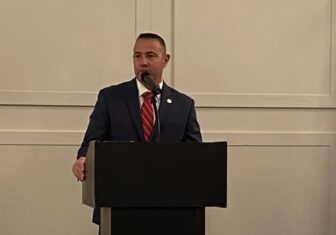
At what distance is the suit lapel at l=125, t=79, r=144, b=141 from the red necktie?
0.02m

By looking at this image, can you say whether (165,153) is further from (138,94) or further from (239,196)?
(239,196)

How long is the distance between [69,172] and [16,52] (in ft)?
2.62

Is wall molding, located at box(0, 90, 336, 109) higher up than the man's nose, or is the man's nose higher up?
the man's nose

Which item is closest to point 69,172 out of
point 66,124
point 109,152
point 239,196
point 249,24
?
point 66,124

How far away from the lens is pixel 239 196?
4.59 meters

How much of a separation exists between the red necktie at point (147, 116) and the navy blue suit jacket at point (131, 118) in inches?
0.8

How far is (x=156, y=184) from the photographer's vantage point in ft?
8.79

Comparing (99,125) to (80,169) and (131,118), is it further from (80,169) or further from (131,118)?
(80,169)

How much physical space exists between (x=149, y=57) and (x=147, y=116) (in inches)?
10.8

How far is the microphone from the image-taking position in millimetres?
2832

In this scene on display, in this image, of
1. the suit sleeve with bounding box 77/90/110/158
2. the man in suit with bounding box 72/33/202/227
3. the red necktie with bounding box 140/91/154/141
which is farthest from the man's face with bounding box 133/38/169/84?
the suit sleeve with bounding box 77/90/110/158

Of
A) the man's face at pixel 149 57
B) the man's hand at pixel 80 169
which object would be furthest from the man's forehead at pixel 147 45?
the man's hand at pixel 80 169

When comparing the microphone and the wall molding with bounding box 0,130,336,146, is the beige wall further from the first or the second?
the microphone

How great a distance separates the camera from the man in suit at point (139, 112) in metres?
3.30
